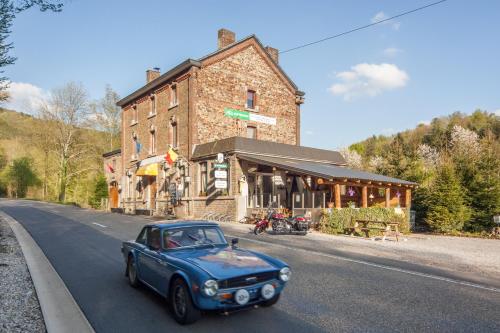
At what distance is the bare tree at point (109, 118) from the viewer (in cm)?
5038

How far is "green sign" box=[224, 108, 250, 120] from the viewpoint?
27913 mm

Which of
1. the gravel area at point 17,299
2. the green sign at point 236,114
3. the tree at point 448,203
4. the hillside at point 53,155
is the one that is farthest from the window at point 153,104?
the gravel area at point 17,299

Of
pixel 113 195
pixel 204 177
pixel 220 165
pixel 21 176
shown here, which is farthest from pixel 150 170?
pixel 21 176

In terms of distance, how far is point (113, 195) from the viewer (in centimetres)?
3884

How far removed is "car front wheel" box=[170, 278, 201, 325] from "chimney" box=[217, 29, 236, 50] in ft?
86.5

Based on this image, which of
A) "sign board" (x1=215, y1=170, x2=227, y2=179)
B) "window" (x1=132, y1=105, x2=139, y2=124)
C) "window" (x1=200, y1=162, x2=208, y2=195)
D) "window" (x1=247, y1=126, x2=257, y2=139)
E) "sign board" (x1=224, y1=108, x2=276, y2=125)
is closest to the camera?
"sign board" (x1=215, y1=170, x2=227, y2=179)

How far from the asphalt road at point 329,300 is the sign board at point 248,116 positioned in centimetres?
1899

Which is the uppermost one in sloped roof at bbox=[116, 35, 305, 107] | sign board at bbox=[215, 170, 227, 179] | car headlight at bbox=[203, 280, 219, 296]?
sloped roof at bbox=[116, 35, 305, 107]

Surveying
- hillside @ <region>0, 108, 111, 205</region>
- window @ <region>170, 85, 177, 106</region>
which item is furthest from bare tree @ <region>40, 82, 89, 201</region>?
window @ <region>170, 85, 177, 106</region>

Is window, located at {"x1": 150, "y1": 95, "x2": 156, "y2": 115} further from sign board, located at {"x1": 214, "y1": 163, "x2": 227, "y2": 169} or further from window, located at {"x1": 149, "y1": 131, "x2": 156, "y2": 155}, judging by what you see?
sign board, located at {"x1": 214, "y1": 163, "x2": 227, "y2": 169}

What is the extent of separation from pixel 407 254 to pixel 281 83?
74.5 feet

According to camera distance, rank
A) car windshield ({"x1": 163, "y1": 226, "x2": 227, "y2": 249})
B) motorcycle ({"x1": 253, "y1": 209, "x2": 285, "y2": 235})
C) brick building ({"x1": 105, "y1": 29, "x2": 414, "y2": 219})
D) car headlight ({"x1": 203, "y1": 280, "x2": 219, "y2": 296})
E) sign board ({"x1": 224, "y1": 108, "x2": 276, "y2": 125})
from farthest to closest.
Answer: sign board ({"x1": 224, "y1": 108, "x2": 276, "y2": 125})
brick building ({"x1": 105, "y1": 29, "x2": 414, "y2": 219})
motorcycle ({"x1": 253, "y1": 209, "x2": 285, "y2": 235})
car windshield ({"x1": 163, "y1": 226, "x2": 227, "y2": 249})
car headlight ({"x1": 203, "y1": 280, "x2": 219, "y2": 296})

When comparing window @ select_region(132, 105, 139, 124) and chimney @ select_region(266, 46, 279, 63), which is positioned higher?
chimney @ select_region(266, 46, 279, 63)

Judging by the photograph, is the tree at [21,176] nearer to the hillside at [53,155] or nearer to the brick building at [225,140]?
the hillside at [53,155]
